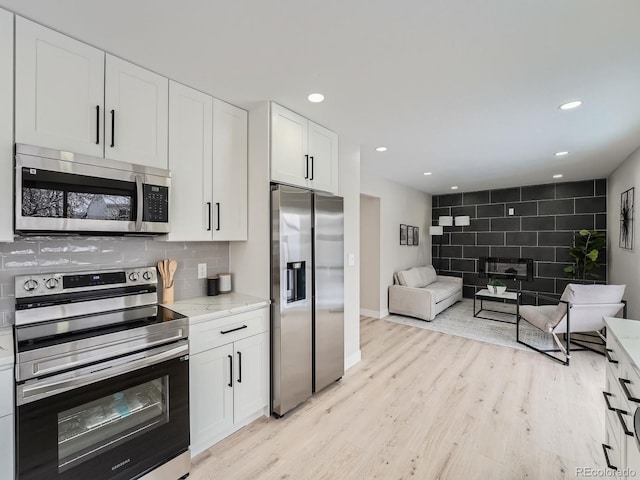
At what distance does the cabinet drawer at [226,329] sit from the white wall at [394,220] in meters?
3.04

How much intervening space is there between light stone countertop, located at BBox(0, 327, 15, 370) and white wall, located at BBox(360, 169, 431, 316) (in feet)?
13.5

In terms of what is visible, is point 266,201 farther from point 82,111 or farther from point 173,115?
point 82,111

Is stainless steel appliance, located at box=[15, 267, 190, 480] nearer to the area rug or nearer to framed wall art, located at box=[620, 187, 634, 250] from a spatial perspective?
the area rug

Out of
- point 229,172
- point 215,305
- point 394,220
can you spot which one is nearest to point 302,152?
point 229,172

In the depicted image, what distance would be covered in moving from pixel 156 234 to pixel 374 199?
390cm

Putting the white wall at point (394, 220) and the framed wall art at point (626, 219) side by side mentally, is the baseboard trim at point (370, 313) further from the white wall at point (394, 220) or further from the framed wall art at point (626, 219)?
the framed wall art at point (626, 219)

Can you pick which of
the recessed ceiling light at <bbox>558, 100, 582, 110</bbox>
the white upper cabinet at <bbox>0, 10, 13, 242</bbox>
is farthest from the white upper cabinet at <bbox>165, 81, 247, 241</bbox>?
the recessed ceiling light at <bbox>558, 100, 582, 110</bbox>

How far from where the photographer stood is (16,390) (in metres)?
1.25

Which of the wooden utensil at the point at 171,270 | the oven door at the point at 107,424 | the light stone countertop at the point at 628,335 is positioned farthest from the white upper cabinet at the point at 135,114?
the light stone countertop at the point at 628,335

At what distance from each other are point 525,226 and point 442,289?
2362 mm

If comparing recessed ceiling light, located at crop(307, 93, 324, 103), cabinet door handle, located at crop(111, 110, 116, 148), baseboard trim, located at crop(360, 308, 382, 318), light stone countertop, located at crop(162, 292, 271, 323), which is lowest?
baseboard trim, located at crop(360, 308, 382, 318)

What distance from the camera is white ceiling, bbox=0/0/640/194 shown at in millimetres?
1399

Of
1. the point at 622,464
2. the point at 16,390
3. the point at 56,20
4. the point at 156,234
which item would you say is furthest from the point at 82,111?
the point at 622,464

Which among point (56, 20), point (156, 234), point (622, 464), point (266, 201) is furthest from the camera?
point (266, 201)
